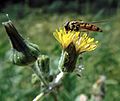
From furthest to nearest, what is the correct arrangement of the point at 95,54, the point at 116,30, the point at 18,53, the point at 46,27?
1. the point at 46,27
2. the point at 116,30
3. the point at 95,54
4. the point at 18,53

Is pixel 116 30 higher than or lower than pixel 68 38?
lower

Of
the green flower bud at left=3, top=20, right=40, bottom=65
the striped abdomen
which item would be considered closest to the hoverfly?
the striped abdomen

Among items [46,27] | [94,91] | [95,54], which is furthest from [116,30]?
[94,91]

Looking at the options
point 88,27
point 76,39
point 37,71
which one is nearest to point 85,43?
point 76,39

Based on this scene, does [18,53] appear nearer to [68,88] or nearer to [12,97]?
[68,88]

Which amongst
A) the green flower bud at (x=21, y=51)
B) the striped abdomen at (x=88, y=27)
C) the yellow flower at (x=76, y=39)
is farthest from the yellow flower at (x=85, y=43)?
the green flower bud at (x=21, y=51)

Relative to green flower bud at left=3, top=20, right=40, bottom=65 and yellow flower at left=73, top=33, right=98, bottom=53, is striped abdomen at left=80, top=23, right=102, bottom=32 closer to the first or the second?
yellow flower at left=73, top=33, right=98, bottom=53

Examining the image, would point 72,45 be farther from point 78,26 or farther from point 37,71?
point 37,71
